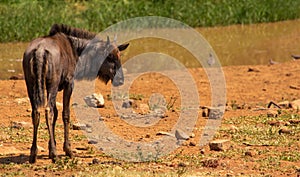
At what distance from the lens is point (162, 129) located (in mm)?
11719

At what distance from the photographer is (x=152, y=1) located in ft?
86.2

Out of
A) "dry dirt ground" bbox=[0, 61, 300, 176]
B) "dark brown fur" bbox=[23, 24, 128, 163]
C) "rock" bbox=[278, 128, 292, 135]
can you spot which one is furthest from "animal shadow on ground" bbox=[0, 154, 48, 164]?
"rock" bbox=[278, 128, 292, 135]


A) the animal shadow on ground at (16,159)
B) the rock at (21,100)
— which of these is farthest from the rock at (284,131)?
the rock at (21,100)

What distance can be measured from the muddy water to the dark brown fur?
703 centimetres

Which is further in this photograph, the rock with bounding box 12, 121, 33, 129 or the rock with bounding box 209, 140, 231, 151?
the rock with bounding box 12, 121, 33, 129

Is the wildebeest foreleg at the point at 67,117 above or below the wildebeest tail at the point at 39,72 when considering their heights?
below

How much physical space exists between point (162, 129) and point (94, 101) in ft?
6.21

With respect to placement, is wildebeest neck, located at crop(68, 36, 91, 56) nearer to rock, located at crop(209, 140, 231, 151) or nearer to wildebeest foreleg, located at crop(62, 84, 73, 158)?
wildebeest foreleg, located at crop(62, 84, 73, 158)

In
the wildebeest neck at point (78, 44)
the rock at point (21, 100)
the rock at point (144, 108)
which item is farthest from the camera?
the rock at point (21, 100)

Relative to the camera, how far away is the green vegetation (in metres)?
23.0

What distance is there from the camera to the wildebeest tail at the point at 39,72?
9305mm

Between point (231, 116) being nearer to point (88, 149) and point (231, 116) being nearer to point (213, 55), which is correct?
point (88, 149)

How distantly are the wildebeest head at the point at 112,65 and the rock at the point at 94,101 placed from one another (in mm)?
2429

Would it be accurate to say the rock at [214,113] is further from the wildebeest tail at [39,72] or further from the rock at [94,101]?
the wildebeest tail at [39,72]
